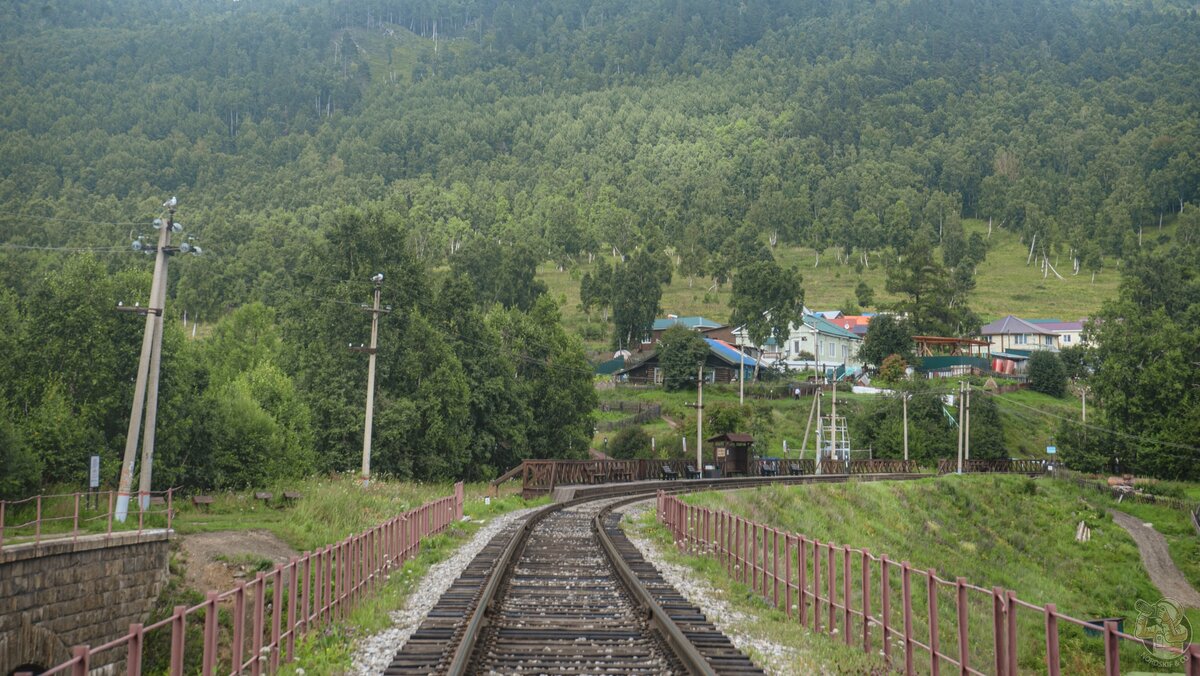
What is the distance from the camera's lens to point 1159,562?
43844mm

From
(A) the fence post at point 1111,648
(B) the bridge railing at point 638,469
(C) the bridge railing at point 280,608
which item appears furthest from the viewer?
(B) the bridge railing at point 638,469

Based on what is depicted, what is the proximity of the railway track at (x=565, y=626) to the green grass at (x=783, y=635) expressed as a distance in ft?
2.28

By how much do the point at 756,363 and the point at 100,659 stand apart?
86.4 meters

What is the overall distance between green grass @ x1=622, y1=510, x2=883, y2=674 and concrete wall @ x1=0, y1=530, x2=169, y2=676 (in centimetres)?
1155

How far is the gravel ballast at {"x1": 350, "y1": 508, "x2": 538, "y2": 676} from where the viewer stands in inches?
432

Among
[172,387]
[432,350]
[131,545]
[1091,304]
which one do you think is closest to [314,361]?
[432,350]

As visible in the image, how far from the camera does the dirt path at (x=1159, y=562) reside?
3916 cm

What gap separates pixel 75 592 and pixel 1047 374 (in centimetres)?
9222

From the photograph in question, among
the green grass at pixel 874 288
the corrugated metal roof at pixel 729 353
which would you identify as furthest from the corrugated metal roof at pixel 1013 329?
the corrugated metal roof at pixel 729 353

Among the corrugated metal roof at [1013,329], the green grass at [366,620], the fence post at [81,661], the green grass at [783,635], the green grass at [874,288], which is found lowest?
the green grass at [366,620]

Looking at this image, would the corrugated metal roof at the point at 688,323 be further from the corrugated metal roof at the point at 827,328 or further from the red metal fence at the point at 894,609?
the red metal fence at the point at 894,609

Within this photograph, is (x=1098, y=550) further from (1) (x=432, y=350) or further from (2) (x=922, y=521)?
(1) (x=432, y=350)

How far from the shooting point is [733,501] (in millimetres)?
35125

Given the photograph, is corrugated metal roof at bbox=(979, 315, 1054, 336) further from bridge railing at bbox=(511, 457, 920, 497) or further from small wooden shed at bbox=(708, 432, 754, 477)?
small wooden shed at bbox=(708, 432, 754, 477)
